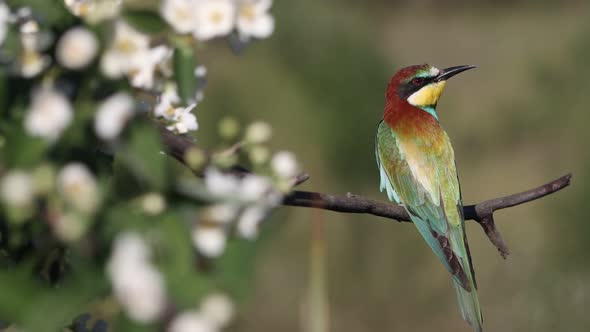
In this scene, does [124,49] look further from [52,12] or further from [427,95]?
[427,95]

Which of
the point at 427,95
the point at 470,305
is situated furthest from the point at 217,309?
the point at 427,95

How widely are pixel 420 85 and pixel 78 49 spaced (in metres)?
1.24

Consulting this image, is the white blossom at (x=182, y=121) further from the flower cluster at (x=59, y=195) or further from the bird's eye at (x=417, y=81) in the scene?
the bird's eye at (x=417, y=81)

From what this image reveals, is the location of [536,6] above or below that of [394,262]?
above

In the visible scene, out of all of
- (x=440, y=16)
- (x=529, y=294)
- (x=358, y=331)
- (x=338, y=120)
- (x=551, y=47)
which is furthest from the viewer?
(x=440, y=16)

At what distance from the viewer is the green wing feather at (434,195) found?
1.47 metres

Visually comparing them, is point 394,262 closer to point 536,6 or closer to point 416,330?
point 416,330

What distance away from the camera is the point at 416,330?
3.41m

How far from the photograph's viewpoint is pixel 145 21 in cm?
59

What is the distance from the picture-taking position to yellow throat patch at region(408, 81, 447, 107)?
1.72 meters

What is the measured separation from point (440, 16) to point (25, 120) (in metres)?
5.38

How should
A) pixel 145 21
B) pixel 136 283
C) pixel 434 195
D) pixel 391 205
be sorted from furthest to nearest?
pixel 434 195 → pixel 391 205 → pixel 145 21 → pixel 136 283

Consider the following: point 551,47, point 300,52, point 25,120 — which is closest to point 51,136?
point 25,120

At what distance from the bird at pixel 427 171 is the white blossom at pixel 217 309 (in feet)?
3.10
